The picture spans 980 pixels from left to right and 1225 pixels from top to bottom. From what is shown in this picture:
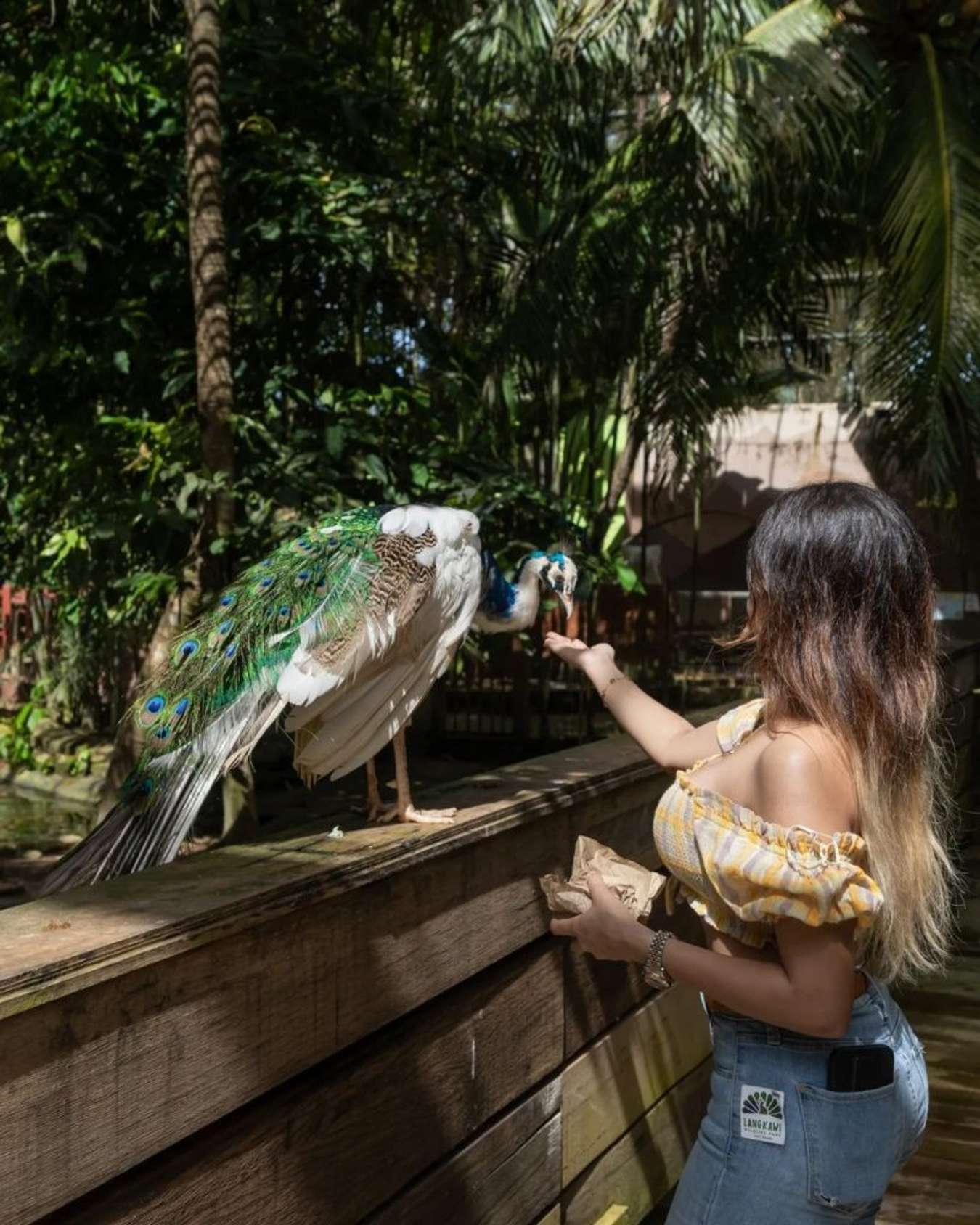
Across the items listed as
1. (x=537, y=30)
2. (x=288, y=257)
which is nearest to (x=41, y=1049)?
(x=288, y=257)

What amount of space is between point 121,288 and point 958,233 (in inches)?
170

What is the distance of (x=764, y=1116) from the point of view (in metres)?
1.66

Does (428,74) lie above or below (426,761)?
above

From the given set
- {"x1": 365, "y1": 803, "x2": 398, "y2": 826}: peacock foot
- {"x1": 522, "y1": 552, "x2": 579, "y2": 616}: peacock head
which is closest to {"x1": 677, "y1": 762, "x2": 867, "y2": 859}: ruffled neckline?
{"x1": 365, "y1": 803, "x2": 398, "y2": 826}: peacock foot

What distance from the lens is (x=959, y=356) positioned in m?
7.20

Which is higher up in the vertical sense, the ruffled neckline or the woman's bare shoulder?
the woman's bare shoulder

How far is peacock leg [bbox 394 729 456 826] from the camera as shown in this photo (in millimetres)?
2480

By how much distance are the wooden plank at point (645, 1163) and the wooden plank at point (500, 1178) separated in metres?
0.16

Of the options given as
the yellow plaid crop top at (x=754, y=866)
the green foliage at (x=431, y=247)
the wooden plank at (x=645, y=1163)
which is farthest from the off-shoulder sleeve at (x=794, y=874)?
the green foliage at (x=431, y=247)

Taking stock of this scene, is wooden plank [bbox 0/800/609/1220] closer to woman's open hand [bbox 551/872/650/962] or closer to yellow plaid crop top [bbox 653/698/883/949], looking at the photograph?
woman's open hand [bbox 551/872/650/962]

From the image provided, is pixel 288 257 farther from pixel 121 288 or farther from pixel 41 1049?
pixel 41 1049

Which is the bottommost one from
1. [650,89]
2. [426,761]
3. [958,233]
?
[426,761]

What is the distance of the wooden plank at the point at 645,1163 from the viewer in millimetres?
2809

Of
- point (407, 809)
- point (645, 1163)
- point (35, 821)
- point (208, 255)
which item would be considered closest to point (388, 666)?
point (407, 809)
